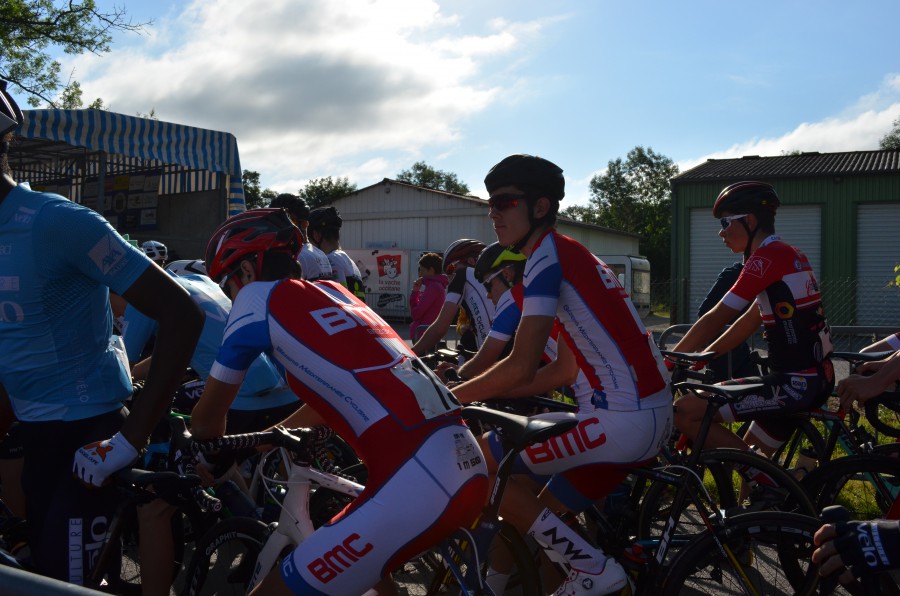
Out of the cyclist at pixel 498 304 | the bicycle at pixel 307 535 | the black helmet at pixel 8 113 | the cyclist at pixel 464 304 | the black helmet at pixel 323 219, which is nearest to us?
the black helmet at pixel 8 113

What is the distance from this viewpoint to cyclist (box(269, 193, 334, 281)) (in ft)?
21.9

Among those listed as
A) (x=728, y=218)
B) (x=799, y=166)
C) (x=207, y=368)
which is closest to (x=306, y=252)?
(x=207, y=368)

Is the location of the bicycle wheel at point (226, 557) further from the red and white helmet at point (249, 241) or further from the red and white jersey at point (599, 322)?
the red and white jersey at point (599, 322)

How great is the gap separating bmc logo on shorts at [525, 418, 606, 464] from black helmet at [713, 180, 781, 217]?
7.48ft

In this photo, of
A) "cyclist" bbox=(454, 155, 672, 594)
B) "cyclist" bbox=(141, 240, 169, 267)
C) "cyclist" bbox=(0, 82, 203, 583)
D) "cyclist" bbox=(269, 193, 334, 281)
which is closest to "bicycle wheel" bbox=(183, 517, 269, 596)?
"cyclist" bbox=(0, 82, 203, 583)

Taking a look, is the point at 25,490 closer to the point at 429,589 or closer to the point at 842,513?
the point at 429,589

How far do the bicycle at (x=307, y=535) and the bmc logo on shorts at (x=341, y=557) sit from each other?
432mm

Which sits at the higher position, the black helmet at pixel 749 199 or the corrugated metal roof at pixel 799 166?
the corrugated metal roof at pixel 799 166

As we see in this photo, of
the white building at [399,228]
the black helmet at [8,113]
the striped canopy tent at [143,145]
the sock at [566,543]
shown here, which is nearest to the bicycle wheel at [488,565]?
the sock at [566,543]

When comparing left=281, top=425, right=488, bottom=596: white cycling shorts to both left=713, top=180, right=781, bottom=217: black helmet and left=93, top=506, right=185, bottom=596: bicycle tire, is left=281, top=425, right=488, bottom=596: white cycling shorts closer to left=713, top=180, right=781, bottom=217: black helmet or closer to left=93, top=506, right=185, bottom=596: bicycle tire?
left=93, top=506, right=185, bottom=596: bicycle tire

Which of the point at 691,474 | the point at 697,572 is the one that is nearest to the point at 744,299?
the point at 691,474

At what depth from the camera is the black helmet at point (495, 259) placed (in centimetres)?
548

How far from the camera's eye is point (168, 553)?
Answer: 9.53ft

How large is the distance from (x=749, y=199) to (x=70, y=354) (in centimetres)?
400
